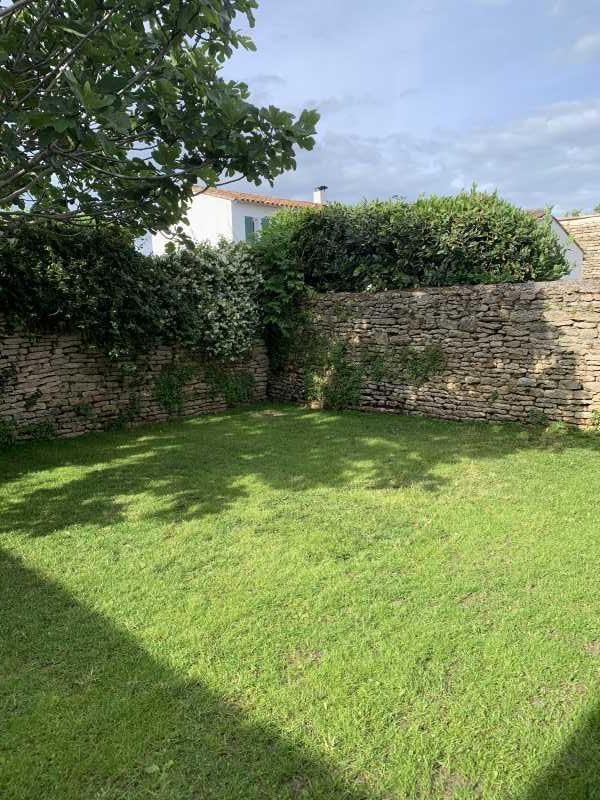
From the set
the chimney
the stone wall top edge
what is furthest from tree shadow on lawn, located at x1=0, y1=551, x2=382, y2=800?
the chimney

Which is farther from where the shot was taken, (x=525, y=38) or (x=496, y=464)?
(x=525, y=38)

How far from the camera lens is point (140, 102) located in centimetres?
436

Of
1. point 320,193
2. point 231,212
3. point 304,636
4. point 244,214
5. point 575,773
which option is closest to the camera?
point 575,773

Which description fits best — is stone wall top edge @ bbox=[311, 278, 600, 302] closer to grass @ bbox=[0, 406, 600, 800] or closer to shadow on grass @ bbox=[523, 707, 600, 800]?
grass @ bbox=[0, 406, 600, 800]

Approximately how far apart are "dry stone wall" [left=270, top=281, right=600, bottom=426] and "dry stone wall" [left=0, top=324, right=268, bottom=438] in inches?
138

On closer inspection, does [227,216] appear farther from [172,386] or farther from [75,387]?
[75,387]

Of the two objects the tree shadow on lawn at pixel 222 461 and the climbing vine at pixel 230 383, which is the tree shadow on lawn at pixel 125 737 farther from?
the climbing vine at pixel 230 383

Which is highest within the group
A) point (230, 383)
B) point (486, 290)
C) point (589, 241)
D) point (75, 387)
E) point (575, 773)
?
point (589, 241)

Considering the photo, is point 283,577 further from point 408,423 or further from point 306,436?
point 408,423

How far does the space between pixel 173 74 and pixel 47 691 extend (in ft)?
15.7

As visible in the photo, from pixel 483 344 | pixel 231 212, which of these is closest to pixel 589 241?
pixel 483 344

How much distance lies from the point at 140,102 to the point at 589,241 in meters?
17.9

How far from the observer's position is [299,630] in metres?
3.20

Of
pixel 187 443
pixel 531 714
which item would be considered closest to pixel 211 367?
pixel 187 443
